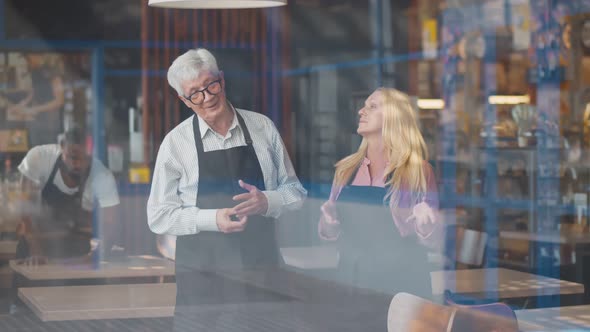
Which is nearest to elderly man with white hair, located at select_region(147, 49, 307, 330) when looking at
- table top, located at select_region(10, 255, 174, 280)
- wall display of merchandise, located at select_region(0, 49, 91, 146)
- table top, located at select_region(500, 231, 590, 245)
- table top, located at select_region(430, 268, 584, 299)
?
table top, located at select_region(10, 255, 174, 280)

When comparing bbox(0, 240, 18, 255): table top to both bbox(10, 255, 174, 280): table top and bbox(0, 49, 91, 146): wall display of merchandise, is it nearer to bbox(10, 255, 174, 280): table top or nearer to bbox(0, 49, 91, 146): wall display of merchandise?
bbox(10, 255, 174, 280): table top

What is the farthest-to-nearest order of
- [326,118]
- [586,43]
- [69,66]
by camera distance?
[586,43]
[326,118]
[69,66]

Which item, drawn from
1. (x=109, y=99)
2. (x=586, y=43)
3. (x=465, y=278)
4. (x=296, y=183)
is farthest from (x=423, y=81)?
(x=586, y=43)

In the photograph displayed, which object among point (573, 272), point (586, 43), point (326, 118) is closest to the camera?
point (326, 118)

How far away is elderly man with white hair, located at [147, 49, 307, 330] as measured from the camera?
411cm

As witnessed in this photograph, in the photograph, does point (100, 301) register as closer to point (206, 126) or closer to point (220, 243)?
point (220, 243)

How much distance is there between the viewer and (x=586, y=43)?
812 centimetres

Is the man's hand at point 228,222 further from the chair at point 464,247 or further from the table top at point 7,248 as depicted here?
the chair at point 464,247

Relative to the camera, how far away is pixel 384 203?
437cm

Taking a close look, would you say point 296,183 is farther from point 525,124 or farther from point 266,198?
point 525,124

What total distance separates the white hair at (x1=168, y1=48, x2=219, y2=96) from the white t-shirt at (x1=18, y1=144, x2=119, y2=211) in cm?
46

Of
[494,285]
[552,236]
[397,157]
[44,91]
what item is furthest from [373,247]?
[552,236]

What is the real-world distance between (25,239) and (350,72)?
5.18ft

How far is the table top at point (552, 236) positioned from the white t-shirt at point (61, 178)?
171 inches
